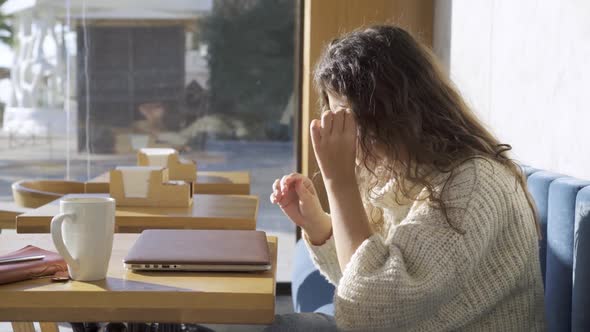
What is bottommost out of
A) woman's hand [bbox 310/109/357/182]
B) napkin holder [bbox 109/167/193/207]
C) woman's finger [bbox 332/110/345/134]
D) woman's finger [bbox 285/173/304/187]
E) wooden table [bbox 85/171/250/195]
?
wooden table [bbox 85/171/250/195]

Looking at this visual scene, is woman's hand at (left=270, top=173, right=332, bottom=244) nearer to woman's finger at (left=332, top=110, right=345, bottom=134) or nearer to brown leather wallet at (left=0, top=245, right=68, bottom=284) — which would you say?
woman's finger at (left=332, top=110, right=345, bottom=134)

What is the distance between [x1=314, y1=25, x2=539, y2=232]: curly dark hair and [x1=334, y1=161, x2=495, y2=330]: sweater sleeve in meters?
0.08

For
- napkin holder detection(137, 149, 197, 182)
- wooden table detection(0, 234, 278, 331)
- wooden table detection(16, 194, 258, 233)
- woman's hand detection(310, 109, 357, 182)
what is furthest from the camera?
napkin holder detection(137, 149, 197, 182)

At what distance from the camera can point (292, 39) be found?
4.33 meters

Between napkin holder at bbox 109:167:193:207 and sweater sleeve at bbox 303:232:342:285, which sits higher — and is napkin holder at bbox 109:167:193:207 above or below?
above

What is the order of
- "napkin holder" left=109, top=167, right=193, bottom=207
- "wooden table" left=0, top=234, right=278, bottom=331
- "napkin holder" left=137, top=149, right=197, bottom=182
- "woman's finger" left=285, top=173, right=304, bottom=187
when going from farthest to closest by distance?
"napkin holder" left=137, top=149, right=197, bottom=182 → "napkin holder" left=109, top=167, right=193, bottom=207 → "woman's finger" left=285, top=173, right=304, bottom=187 → "wooden table" left=0, top=234, right=278, bottom=331

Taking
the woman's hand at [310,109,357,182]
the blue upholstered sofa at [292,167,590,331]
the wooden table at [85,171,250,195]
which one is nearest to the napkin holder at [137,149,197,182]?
the wooden table at [85,171,250,195]

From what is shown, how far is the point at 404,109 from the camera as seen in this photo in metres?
1.53

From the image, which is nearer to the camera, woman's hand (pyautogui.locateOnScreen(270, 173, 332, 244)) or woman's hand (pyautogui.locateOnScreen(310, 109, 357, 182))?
woman's hand (pyautogui.locateOnScreen(310, 109, 357, 182))

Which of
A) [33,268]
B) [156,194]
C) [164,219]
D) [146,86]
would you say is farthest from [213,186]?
[33,268]

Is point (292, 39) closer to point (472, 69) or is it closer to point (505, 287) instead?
point (472, 69)

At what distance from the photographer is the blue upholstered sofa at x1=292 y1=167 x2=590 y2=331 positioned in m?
1.58

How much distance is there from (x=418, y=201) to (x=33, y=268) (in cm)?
68

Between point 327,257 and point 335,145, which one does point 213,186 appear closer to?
point 327,257
